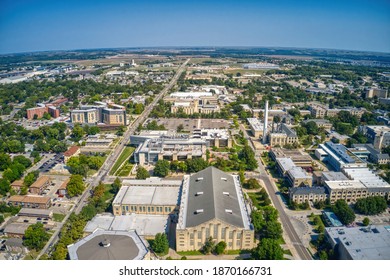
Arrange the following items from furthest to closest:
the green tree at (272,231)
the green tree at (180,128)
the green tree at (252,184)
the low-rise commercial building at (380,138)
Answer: the green tree at (180,128) → the low-rise commercial building at (380,138) → the green tree at (252,184) → the green tree at (272,231)

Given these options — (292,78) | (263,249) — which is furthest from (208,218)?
(292,78)

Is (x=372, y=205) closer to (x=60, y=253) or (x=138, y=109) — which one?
(x=60, y=253)

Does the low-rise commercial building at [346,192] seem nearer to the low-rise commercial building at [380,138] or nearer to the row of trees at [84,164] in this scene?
the low-rise commercial building at [380,138]

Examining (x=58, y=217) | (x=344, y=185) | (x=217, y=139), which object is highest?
(x=217, y=139)

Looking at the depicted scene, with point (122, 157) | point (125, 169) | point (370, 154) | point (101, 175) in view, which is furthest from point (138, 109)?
point (370, 154)

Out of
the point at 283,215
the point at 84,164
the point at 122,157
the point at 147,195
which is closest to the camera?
the point at 283,215

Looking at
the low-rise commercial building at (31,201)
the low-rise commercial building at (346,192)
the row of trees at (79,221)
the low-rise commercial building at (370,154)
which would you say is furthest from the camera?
the low-rise commercial building at (370,154)

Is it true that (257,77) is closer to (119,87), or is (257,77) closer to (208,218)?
(119,87)

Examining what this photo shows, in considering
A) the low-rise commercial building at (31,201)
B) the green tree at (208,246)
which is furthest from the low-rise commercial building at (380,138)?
the low-rise commercial building at (31,201)
